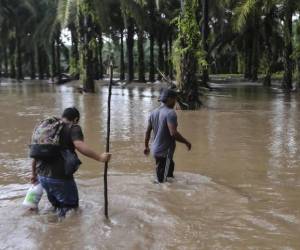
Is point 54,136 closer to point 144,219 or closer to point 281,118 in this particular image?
point 144,219

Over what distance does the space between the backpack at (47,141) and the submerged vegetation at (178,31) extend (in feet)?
8.53

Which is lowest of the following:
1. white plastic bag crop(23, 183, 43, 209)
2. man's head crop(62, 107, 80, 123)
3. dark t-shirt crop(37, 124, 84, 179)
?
white plastic bag crop(23, 183, 43, 209)

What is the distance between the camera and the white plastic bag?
580 centimetres

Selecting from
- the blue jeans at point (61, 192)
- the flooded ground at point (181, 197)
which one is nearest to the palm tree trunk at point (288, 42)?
the flooded ground at point (181, 197)

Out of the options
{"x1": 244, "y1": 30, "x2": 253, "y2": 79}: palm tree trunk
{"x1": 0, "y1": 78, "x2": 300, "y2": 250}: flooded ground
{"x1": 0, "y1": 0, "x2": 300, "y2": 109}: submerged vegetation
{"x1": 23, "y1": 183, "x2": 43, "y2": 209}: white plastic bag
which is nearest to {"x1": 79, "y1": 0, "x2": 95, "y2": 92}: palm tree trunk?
{"x1": 0, "y1": 0, "x2": 300, "y2": 109}: submerged vegetation

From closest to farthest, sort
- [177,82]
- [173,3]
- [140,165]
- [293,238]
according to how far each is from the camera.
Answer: [293,238] < [140,165] < [177,82] < [173,3]

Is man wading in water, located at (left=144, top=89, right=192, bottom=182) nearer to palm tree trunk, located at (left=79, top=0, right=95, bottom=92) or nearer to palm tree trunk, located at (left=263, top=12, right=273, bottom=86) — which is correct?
palm tree trunk, located at (left=79, top=0, right=95, bottom=92)

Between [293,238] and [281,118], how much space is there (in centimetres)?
958

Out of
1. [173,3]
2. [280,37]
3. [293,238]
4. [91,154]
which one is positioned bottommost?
[293,238]

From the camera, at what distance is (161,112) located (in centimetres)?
708

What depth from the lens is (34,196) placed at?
5.84 m

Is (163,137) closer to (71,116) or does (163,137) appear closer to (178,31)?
(71,116)

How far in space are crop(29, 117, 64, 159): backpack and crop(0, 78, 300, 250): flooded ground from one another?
764 millimetres

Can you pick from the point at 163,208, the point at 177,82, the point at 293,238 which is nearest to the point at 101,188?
the point at 163,208
